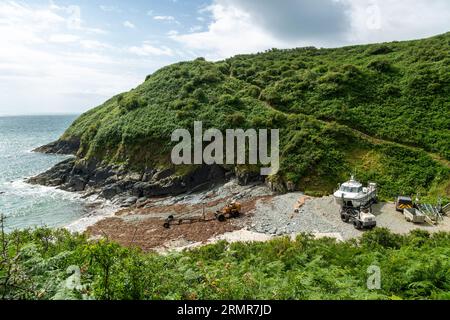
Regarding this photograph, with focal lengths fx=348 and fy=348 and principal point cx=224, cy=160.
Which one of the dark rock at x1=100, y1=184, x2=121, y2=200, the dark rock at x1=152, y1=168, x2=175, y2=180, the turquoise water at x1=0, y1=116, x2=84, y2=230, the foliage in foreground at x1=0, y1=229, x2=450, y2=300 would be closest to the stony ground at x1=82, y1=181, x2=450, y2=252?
the dark rock at x1=152, y1=168, x2=175, y2=180

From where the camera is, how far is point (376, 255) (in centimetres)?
1609

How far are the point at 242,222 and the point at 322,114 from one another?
25.9m

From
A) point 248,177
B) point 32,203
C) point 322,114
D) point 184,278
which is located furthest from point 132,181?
point 184,278

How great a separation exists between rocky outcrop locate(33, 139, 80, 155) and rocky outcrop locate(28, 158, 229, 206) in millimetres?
30065

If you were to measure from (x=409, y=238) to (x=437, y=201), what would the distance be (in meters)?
10.9

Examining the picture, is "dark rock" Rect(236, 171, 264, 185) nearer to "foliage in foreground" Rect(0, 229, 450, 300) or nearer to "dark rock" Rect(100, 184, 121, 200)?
"dark rock" Rect(100, 184, 121, 200)

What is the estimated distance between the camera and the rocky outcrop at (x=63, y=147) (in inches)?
3270

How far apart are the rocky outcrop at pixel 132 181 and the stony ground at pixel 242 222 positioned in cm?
353

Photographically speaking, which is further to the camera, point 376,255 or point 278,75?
point 278,75

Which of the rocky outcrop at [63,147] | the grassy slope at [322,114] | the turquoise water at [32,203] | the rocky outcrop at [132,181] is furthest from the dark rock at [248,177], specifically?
the rocky outcrop at [63,147]

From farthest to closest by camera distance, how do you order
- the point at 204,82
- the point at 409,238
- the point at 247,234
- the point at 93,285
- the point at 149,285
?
the point at 204,82
the point at 247,234
the point at 409,238
the point at 149,285
the point at 93,285

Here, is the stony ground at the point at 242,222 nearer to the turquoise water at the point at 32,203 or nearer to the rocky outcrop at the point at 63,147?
the turquoise water at the point at 32,203

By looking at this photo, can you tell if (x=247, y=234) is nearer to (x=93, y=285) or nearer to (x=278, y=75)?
(x=93, y=285)

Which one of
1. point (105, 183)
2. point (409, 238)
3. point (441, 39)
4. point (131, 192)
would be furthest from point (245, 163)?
point (441, 39)
